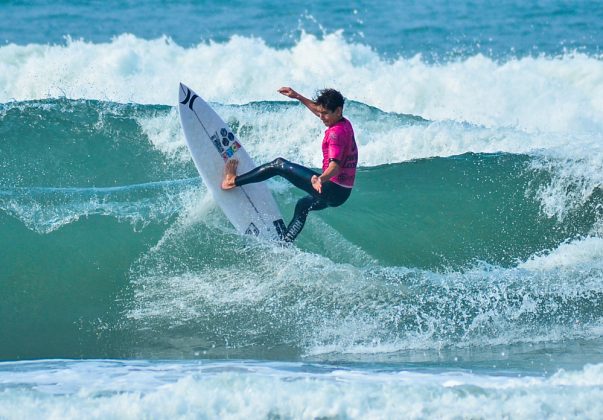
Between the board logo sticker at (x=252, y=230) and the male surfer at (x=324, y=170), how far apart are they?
0.27m

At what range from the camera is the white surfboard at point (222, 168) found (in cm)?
779

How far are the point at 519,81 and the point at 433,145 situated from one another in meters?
5.90

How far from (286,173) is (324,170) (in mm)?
494

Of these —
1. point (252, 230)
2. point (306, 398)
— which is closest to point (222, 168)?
point (252, 230)

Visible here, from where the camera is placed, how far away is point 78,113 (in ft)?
35.0

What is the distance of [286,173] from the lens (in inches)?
287

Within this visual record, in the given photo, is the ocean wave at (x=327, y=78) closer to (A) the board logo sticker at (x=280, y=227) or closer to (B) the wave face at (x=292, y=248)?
(B) the wave face at (x=292, y=248)

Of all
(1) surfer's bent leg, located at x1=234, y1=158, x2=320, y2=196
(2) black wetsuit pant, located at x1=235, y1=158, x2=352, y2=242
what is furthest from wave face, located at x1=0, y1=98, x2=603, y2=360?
(1) surfer's bent leg, located at x1=234, y1=158, x2=320, y2=196

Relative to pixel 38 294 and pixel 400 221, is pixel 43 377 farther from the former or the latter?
pixel 400 221

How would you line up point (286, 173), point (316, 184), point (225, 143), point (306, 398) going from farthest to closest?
point (225, 143) < point (286, 173) < point (316, 184) < point (306, 398)

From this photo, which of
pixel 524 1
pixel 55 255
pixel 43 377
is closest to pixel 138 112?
pixel 55 255

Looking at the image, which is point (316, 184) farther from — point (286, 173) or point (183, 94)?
point (183, 94)

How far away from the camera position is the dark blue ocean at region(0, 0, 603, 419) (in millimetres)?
4684

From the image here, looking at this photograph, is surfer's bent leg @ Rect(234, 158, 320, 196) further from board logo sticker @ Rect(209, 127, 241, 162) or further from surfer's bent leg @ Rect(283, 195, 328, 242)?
board logo sticker @ Rect(209, 127, 241, 162)
